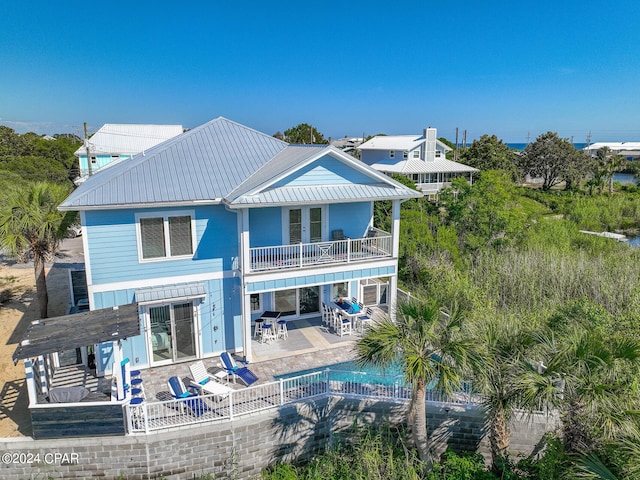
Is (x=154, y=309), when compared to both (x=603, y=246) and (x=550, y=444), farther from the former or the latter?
(x=603, y=246)

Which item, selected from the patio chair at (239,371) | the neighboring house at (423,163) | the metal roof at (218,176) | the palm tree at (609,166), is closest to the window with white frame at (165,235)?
the metal roof at (218,176)

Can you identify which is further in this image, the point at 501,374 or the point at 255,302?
the point at 255,302

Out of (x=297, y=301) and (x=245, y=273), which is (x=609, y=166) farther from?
(x=245, y=273)

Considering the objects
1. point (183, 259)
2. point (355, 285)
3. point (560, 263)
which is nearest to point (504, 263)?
point (560, 263)

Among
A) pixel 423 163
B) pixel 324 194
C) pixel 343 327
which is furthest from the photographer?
pixel 423 163

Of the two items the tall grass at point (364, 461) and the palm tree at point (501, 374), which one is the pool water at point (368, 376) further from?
the palm tree at point (501, 374)

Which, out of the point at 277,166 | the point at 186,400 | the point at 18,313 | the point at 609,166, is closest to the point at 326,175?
the point at 277,166

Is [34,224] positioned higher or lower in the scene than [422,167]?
lower
